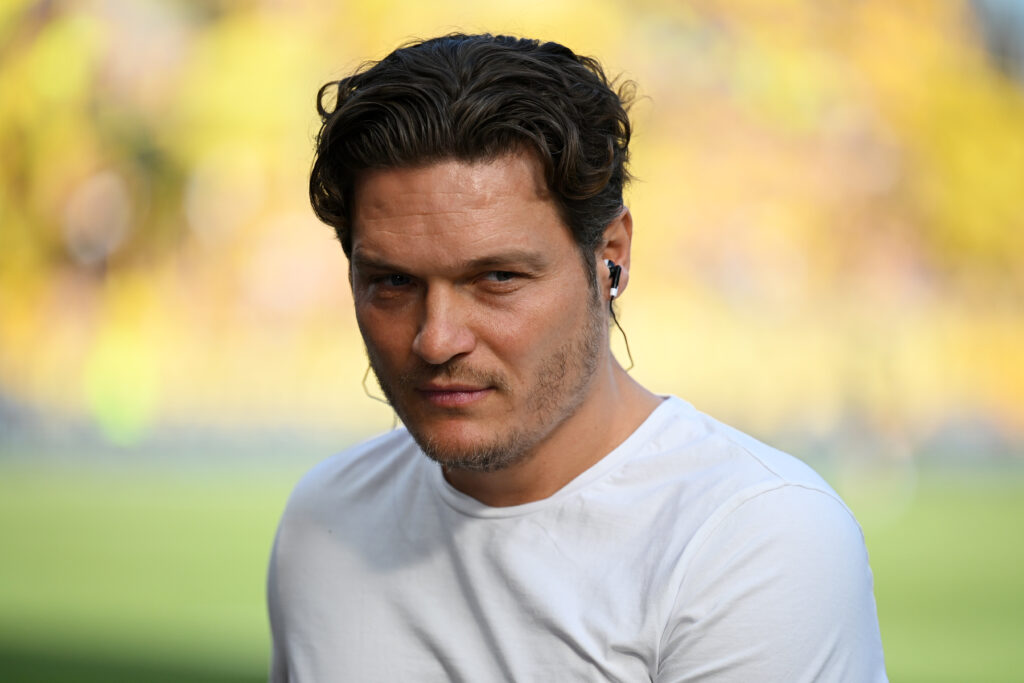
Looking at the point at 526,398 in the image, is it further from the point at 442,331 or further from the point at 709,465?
the point at 709,465

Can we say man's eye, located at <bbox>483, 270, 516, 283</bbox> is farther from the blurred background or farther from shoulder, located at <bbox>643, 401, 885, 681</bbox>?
the blurred background

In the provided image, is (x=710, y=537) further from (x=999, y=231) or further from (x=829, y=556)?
(x=999, y=231)

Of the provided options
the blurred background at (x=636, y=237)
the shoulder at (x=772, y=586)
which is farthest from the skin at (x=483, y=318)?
the blurred background at (x=636, y=237)

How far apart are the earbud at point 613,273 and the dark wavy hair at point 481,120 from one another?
0.08 m

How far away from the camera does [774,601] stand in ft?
5.08

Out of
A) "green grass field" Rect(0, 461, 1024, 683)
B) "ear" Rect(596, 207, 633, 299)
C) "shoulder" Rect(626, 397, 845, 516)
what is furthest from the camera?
"green grass field" Rect(0, 461, 1024, 683)

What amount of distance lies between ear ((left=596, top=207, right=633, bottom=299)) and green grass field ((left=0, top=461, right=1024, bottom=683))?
11.5 feet

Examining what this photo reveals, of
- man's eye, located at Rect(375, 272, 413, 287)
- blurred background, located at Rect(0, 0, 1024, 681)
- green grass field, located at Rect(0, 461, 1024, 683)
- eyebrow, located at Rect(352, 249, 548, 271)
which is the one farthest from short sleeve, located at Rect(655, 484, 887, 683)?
blurred background, located at Rect(0, 0, 1024, 681)

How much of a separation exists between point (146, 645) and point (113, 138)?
6.36 metres

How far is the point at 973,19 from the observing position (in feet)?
31.7

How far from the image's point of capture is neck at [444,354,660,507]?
1.82 metres

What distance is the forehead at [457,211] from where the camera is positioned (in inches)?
67.0

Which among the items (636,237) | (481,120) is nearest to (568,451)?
(481,120)

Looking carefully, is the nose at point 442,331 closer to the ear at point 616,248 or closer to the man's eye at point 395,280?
the man's eye at point 395,280
